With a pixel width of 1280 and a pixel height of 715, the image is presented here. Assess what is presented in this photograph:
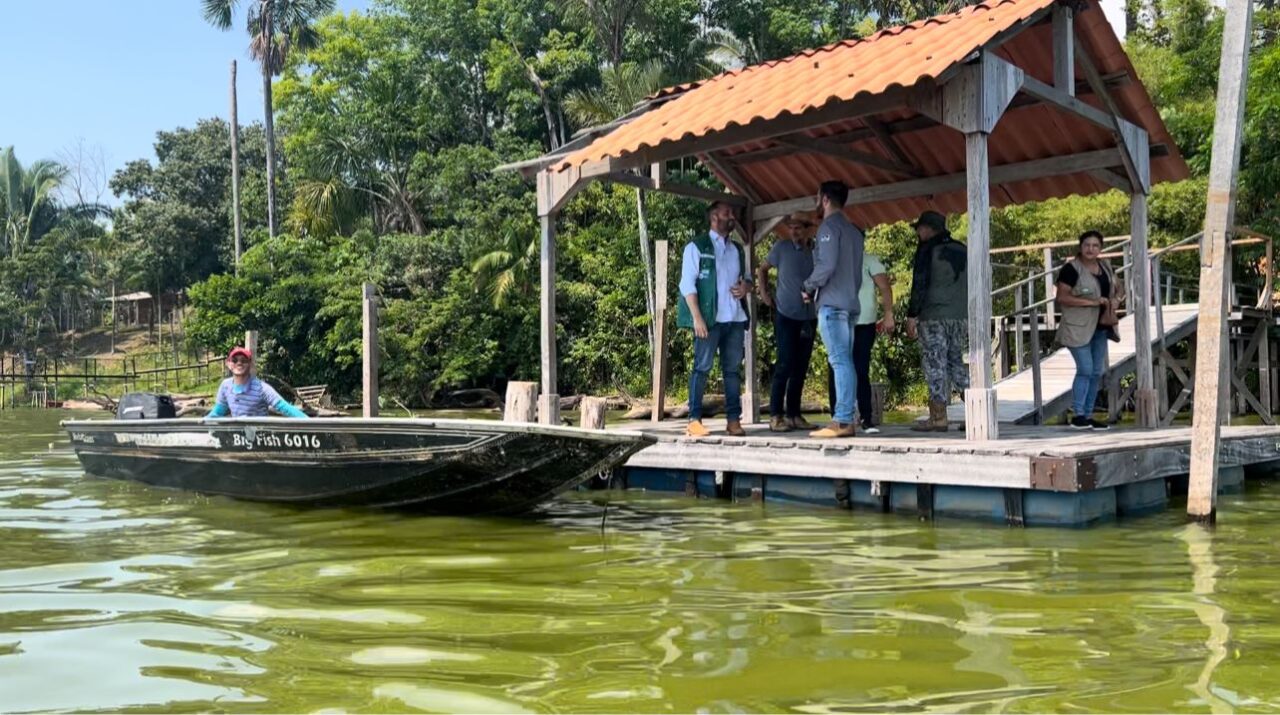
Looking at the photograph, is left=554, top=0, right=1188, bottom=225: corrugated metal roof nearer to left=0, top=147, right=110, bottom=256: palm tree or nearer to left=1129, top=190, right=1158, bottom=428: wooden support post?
left=1129, top=190, right=1158, bottom=428: wooden support post

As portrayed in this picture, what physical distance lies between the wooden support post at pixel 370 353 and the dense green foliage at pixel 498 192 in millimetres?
13987

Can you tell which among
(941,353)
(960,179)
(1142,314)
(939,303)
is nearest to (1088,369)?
(1142,314)

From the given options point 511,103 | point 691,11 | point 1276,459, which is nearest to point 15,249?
point 511,103

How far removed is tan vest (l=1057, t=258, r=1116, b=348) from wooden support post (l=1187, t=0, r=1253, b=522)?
212cm

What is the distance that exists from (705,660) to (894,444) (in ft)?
13.2

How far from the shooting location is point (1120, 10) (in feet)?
99.1

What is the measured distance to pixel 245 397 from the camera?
945 centimetres

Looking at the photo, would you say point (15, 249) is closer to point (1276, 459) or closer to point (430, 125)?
point (430, 125)

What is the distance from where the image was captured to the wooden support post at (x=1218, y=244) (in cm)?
661

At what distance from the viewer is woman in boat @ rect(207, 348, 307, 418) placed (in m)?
9.38

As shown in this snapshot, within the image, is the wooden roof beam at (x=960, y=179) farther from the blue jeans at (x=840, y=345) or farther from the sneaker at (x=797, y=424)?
the blue jeans at (x=840, y=345)

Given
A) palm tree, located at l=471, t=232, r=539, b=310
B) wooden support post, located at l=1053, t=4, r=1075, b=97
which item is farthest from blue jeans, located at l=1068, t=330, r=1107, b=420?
palm tree, located at l=471, t=232, r=539, b=310

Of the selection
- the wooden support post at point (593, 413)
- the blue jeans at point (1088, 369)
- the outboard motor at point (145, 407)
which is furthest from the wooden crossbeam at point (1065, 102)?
the outboard motor at point (145, 407)

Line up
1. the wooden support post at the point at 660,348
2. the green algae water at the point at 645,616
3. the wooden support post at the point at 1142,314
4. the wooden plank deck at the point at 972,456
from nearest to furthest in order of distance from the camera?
the green algae water at the point at 645,616
the wooden plank deck at the point at 972,456
the wooden support post at the point at 1142,314
the wooden support post at the point at 660,348
